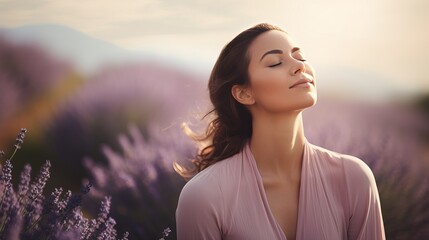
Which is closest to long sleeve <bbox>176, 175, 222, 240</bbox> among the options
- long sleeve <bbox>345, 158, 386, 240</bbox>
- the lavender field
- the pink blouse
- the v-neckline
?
the pink blouse

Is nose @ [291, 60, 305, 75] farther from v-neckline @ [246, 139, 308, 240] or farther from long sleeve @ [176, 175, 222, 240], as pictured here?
long sleeve @ [176, 175, 222, 240]

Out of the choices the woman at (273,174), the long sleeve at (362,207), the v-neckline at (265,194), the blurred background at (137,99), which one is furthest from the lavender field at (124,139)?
the long sleeve at (362,207)

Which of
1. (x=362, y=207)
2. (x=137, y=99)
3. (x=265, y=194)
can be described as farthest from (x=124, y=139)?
(x=362, y=207)

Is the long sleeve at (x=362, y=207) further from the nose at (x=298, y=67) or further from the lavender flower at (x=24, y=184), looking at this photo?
the lavender flower at (x=24, y=184)

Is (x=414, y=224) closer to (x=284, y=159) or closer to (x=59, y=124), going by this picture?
(x=284, y=159)

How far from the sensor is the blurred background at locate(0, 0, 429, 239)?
260 centimetres

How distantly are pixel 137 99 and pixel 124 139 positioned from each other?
0.25m

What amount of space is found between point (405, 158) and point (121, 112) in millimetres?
1231

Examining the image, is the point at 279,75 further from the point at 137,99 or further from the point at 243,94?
the point at 137,99

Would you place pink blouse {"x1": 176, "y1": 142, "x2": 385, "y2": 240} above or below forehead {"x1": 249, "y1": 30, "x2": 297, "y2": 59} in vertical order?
below

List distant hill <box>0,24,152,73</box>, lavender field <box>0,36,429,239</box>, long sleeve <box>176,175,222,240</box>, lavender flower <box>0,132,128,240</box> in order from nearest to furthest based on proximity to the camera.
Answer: lavender flower <box>0,132,128,240</box>, long sleeve <box>176,175,222,240</box>, lavender field <box>0,36,429,239</box>, distant hill <box>0,24,152,73</box>

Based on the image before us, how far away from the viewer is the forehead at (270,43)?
6.89 feet

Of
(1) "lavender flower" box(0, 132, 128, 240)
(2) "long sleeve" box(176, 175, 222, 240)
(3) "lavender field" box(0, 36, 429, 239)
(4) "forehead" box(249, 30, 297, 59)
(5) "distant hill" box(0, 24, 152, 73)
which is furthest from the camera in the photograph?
(5) "distant hill" box(0, 24, 152, 73)

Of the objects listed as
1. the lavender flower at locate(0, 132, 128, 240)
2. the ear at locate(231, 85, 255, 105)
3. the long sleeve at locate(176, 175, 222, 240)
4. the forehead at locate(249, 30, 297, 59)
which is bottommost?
the long sleeve at locate(176, 175, 222, 240)
